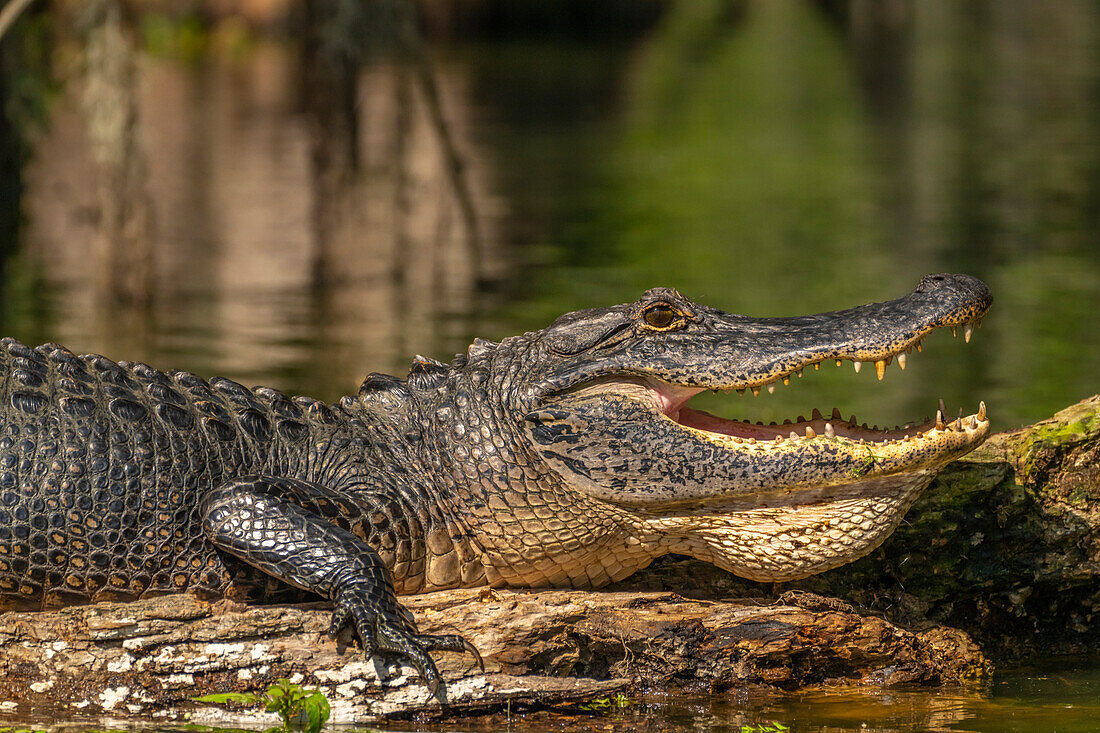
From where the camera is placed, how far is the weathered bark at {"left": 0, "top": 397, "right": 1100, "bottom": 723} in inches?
179

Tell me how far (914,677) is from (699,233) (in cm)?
1247

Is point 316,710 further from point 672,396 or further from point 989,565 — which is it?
point 989,565

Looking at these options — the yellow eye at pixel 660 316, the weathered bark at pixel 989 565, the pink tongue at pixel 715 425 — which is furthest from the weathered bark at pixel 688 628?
the yellow eye at pixel 660 316

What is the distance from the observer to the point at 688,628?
490 cm

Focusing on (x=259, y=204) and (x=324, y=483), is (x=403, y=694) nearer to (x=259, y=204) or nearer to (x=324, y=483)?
(x=324, y=483)

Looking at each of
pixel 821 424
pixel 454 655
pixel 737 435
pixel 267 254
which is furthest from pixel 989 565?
pixel 267 254

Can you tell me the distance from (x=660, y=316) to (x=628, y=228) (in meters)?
12.5

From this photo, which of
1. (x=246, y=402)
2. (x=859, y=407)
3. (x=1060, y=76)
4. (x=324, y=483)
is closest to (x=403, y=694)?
(x=324, y=483)

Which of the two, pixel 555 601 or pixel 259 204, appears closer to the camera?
pixel 555 601

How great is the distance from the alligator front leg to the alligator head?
787 millimetres

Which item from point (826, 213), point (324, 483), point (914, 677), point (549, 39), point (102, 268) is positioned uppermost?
point (549, 39)

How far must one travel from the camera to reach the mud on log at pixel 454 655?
14.9ft

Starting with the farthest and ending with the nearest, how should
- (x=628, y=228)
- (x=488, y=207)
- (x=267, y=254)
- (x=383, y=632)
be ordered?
(x=488, y=207) → (x=628, y=228) → (x=267, y=254) → (x=383, y=632)

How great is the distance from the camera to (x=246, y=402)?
524 cm
